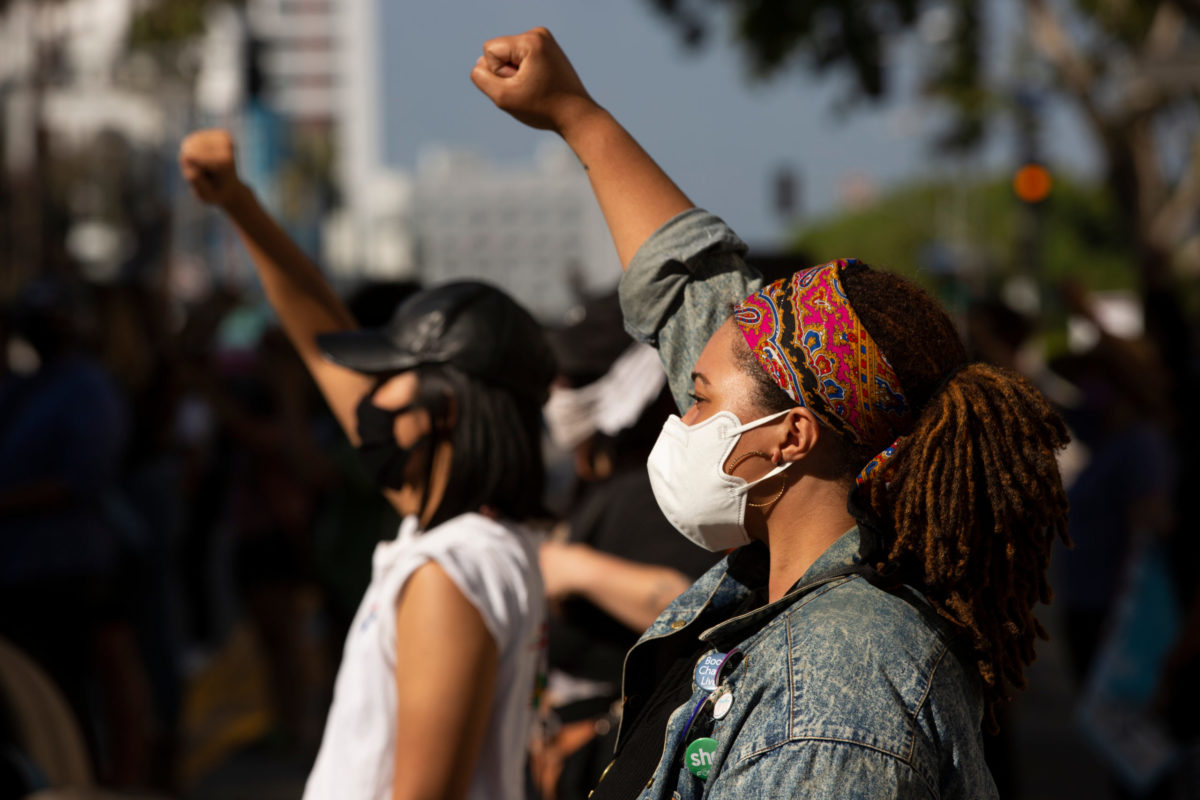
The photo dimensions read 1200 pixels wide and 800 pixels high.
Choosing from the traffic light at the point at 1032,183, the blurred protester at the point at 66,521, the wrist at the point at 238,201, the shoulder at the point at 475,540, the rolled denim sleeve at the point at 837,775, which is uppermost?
the wrist at the point at 238,201

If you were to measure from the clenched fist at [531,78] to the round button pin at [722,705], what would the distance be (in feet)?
2.87

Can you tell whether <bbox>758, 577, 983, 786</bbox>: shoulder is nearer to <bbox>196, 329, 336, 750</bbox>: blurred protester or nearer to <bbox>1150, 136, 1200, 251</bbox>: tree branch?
<bbox>196, 329, 336, 750</bbox>: blurred protester

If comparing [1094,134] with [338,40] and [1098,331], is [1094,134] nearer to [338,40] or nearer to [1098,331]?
[1098,331]

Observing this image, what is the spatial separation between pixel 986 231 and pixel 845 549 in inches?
2941

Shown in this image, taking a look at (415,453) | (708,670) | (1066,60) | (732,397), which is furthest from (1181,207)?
(708,670)

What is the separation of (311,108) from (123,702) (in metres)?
172

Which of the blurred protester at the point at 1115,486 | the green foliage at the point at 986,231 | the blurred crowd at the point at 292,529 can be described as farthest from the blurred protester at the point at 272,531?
the green foliage at the point at 986,231

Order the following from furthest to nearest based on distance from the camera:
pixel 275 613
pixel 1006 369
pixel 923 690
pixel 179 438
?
pixel 179 438 < pixel 275 613 < pixel 1006 369 < pixel 923 690

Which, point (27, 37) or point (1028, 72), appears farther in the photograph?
point (1028, 72)

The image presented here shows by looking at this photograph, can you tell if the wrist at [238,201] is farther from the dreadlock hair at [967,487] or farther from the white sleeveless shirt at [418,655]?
the dreadlock hair at [967,487]

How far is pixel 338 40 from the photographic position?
169125 mm

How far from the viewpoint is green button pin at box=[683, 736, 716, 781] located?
60.7 inches

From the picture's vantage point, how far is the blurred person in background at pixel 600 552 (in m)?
2.87

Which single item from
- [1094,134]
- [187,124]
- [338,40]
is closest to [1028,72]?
[1094,134]
